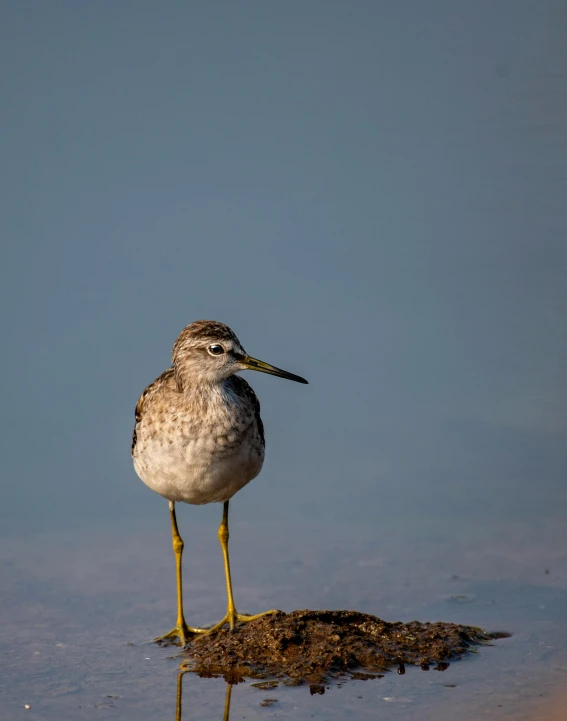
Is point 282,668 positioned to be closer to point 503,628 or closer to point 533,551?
point 503,628

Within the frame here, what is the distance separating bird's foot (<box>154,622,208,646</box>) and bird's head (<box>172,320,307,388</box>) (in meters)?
1.91

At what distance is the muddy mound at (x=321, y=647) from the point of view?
791 centimetres

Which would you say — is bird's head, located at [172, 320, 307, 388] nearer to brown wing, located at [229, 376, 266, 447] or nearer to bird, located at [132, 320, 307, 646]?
bird, located at [132, 320, 307, 646]

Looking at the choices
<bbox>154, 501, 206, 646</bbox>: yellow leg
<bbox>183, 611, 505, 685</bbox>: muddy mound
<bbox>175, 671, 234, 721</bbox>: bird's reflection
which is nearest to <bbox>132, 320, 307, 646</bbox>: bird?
<bbox>154, 501, 206, 646</bbox>: yellow leg

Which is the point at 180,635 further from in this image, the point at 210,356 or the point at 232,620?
the point at 210,356

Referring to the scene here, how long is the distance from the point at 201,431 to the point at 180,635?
1636 mm

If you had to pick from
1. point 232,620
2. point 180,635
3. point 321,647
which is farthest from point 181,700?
point 232,620

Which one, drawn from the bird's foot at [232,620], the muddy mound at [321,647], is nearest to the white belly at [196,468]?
the bird's foot at [232,620]

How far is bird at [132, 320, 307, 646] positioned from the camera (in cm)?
882

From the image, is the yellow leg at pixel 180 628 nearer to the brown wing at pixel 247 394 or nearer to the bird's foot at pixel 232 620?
the bird's foot at pixel 232 620

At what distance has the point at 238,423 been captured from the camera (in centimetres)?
899

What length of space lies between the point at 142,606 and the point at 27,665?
1.55m

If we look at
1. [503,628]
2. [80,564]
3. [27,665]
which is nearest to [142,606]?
[80,564]

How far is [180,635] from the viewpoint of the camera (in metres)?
9.10
